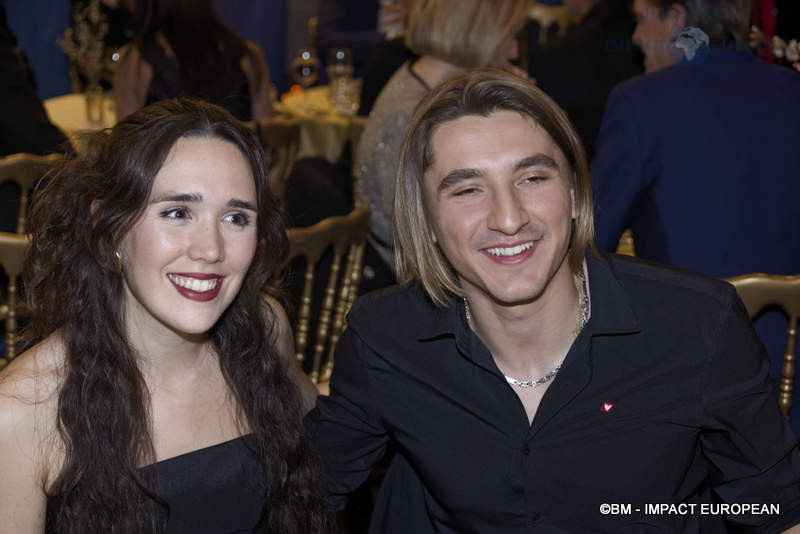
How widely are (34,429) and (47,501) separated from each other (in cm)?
14

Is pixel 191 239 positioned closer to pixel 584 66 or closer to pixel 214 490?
pixel 214 490

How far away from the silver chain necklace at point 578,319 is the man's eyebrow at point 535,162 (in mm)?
262

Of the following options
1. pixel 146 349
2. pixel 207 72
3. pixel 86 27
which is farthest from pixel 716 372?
pixel 86 27

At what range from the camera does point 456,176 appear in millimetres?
1849

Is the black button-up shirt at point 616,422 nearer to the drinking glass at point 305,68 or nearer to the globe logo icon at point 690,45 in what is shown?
the globe logo icon at point 690,45

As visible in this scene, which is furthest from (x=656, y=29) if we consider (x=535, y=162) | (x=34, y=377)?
(x=34, y=377)

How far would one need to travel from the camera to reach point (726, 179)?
8.62 ft

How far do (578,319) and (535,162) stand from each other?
1.11ft

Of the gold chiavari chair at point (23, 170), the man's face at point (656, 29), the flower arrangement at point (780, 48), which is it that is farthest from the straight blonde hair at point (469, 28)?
the gold chiavari chair at point (23, 170)

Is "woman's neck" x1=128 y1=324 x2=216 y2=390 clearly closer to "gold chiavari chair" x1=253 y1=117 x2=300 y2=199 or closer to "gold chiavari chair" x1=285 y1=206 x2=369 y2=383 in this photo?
"gold chiavari chair" x1=285 y1=206 x2=369 y2=383

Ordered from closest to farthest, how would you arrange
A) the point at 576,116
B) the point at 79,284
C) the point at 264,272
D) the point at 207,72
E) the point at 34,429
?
the point at 34,429, the point at 79,284, the point at 264,272, the point at 576,116, the point at 207,72

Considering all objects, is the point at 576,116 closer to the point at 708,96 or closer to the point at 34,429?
the point at 708,96

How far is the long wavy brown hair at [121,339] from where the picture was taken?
177 cm

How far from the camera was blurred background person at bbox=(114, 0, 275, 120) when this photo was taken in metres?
4.11
